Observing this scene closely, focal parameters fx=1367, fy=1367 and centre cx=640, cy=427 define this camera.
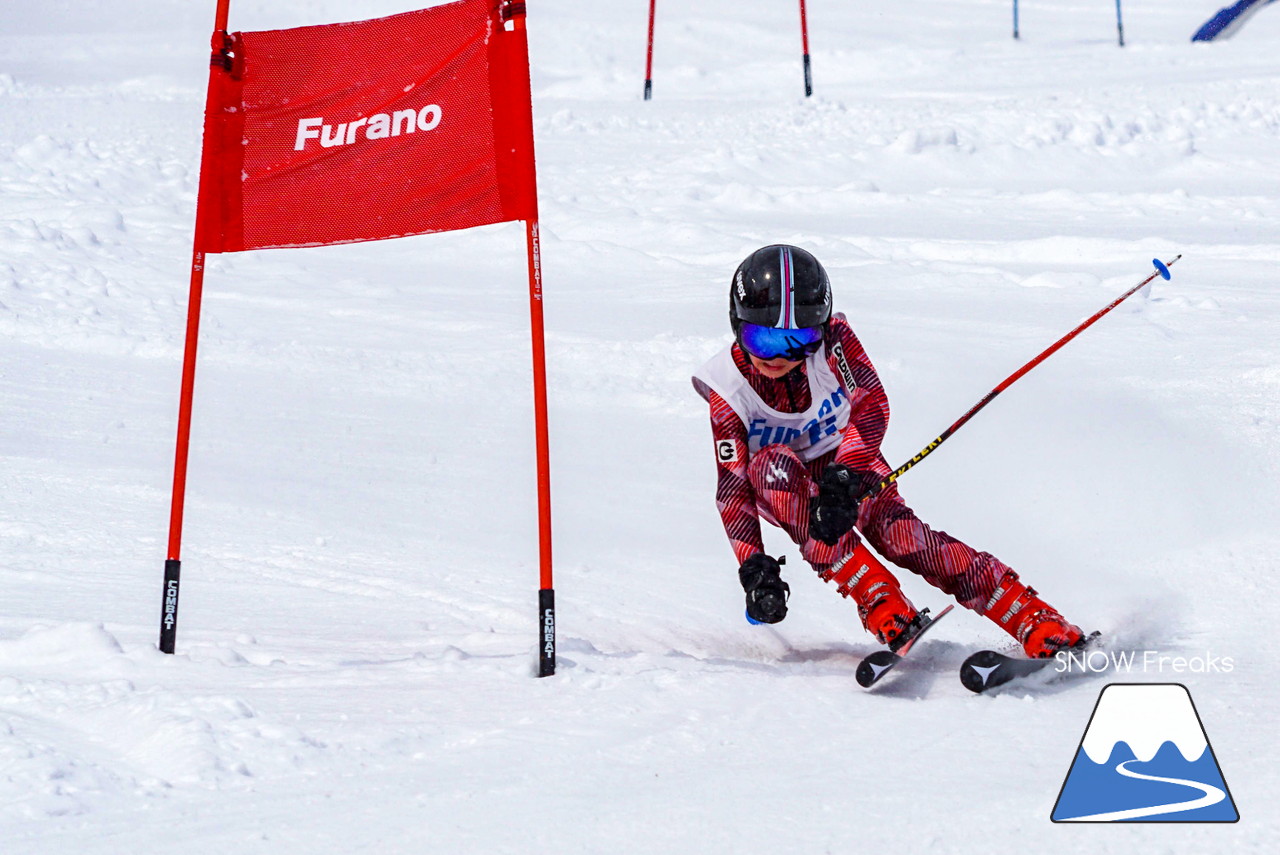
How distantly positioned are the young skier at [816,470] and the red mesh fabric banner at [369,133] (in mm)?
788

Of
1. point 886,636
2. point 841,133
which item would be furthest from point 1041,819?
point 841,133

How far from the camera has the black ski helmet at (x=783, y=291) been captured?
157 inches

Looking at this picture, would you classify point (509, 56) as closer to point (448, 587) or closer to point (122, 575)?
point (448, 587)

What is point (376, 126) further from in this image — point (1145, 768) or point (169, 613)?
point (1145, 768)

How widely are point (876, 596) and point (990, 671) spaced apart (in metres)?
0.50

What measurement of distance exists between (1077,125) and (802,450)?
959 centimetres

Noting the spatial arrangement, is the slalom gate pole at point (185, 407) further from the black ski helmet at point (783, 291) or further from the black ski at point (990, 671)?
the black ski at point (990, 671)

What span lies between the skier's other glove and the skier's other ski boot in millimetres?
698

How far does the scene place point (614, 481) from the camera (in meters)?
6.40

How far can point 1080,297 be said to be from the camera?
8.77m

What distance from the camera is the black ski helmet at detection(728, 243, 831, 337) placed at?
399cm

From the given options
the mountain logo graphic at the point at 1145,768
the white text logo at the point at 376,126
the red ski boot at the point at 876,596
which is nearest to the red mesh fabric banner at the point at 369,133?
the white text logo at the point at 376,126

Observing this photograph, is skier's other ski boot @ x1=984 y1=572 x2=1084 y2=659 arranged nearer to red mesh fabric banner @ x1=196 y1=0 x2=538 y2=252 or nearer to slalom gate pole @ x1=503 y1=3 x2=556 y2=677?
slalom gate pole @ x1=503 y1=3 x2=556 y2=677

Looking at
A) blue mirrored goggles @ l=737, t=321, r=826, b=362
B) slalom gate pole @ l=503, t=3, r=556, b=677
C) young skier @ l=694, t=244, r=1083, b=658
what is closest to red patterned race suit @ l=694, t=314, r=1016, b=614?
young skier @ l=694, t=244, r=1083, b=658
